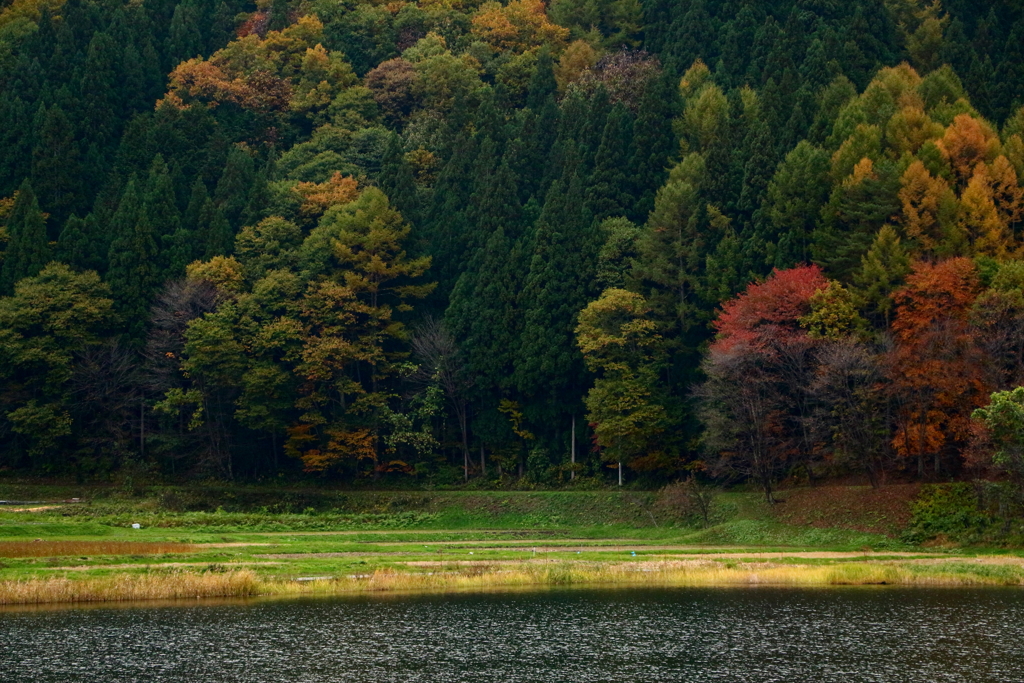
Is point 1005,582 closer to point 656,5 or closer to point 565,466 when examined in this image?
point 565,466

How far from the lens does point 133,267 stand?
8012cm

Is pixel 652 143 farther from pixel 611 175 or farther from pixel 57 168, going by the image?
pixel 57 168

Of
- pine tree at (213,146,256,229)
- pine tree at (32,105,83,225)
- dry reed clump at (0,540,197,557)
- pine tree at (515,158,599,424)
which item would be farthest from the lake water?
pine tree at (32,105,83,225)

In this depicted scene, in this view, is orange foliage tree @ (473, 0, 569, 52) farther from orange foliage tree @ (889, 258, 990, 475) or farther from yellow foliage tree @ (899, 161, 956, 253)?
orange foliage tree @ (889, 258, 990, 475)

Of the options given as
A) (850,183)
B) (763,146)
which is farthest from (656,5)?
(850,183)

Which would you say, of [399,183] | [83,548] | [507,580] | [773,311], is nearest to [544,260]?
[399,183]

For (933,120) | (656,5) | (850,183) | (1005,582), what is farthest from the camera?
(656,5)

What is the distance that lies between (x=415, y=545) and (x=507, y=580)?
1106cm

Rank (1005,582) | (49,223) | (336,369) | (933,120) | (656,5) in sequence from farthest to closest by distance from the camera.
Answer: (656,5)
(49,223)
(336,369)
(933,120)
(1005,582)

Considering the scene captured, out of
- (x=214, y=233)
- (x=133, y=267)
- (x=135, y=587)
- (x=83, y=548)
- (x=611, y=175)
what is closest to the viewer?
(x=135, y=587)

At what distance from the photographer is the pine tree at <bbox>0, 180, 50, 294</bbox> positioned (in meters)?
80.2

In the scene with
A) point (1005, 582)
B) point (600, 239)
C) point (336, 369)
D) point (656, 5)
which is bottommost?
point (1005, 582)

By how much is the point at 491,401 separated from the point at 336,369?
398 inches

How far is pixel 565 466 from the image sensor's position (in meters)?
73.6
